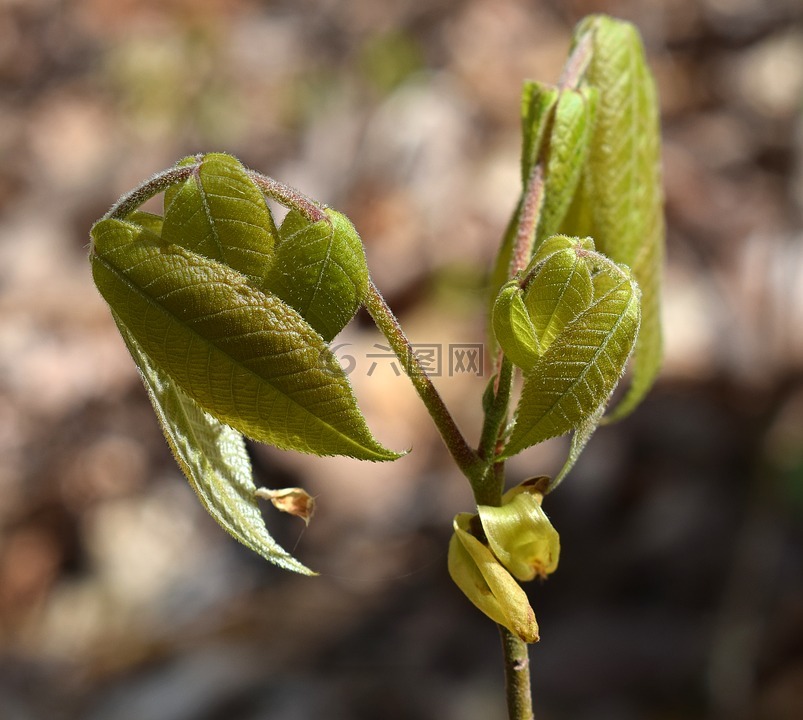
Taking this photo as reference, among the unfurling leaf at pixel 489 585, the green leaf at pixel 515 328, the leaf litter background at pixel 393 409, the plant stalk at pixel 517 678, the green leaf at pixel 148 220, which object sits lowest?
the leaf litter background at pixel 393 409

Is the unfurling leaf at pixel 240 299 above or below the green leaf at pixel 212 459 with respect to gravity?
above

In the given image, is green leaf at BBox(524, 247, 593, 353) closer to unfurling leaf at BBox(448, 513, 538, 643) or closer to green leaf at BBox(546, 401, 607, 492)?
green leaf at BBox(546, 401, 607, 492)

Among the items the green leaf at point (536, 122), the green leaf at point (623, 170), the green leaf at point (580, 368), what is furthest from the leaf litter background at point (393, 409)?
the green leaf at point (580, 368)

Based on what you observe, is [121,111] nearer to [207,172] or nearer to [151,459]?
[151,459]

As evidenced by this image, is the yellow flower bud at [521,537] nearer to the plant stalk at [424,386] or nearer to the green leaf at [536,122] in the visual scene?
the plant stalk at [424,386]

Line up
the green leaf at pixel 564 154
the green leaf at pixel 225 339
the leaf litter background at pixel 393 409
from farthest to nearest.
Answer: the leaf litter background at pixel 393 409 < the green leaf at pixel 564 154 < the green leaf at pixel 225 339

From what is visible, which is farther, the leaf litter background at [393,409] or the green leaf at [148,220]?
the leaf litter background at [393,409]

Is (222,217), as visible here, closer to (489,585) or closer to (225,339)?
(225,339)
